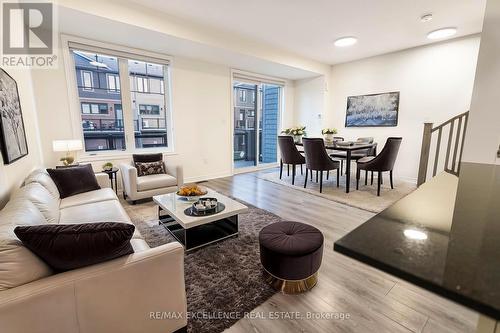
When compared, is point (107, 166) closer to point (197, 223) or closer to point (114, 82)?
point (114, 82)

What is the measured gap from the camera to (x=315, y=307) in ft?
5.27

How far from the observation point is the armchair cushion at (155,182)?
3537mm

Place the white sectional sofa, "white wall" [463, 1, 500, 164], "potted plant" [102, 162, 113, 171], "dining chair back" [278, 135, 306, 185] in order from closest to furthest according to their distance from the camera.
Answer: the white sectional sofa
"white wall" [463, 1, 500, 164]
"potted plant" [102, 162, 113, 171]
"dining chair back" [278, 135, 306, 185]

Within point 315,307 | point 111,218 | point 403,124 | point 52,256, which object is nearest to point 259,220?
point 315,307

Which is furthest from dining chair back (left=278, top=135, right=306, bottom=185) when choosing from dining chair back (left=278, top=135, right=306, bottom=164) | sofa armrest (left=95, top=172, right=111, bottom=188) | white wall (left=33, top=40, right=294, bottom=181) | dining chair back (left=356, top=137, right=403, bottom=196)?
sofa armrest (left=95, top=172, right=111, bottom=188)

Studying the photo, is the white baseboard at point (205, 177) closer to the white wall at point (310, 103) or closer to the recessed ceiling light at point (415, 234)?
the white wall at point (310, 103)

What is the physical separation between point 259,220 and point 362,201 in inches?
70.3

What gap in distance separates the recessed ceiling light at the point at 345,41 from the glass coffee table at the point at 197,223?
143 inches

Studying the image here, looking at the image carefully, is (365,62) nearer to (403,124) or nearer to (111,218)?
(403,124)

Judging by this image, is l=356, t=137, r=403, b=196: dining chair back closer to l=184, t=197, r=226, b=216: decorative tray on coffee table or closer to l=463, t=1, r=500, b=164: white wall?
l=463, t=1, r=500, b=164: white wall

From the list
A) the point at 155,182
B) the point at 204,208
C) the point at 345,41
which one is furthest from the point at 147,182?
the point at 345,41

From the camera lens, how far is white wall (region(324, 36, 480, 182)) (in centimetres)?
429

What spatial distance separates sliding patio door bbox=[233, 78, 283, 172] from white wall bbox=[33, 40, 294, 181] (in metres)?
0.47

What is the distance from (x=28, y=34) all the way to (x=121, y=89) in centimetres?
126
